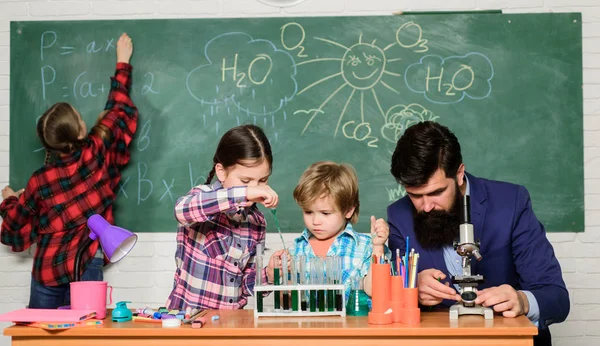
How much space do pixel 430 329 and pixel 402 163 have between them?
694mm

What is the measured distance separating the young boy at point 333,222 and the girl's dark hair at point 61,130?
163cm

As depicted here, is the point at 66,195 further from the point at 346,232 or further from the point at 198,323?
the point at 198,323

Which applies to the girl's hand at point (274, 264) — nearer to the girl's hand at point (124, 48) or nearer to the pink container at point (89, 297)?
the pink container at point (89, 297)

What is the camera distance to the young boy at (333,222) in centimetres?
274

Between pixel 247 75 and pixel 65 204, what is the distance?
1.23m

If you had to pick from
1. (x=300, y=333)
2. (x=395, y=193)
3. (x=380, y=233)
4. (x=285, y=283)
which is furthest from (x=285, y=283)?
(x=395, y=193)

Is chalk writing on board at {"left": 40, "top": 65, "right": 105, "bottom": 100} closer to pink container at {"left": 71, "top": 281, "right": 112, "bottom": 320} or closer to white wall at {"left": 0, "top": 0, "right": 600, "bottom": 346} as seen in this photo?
white wall at {"left": 0, "top": 0, "right": 600, "bottom": 346}

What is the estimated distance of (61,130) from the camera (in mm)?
3877

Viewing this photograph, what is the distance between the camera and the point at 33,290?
393cm

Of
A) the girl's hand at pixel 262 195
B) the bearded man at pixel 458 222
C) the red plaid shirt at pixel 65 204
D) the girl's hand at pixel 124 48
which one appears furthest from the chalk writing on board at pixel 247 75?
the girl's hand at pixel 262 195

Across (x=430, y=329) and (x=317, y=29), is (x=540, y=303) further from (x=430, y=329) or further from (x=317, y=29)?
(x=317, y=29)

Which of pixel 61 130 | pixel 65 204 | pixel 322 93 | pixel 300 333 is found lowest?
pixel 300 333

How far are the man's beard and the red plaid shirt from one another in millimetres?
1960

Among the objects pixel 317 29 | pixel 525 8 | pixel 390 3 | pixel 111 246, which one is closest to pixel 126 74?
pixel 317 29
